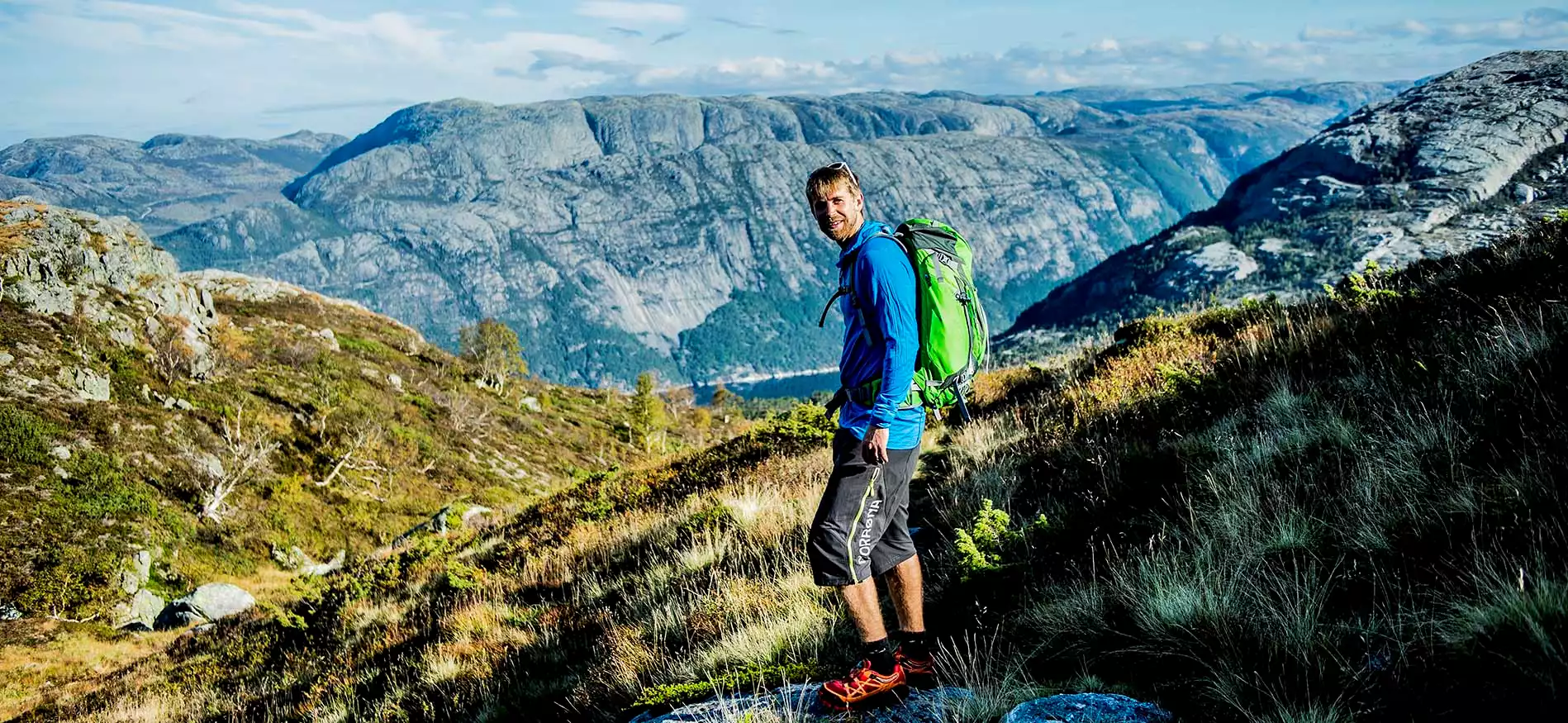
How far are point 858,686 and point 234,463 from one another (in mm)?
33753

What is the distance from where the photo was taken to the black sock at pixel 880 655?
3.82 metres

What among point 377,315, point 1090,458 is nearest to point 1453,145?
point 377,315

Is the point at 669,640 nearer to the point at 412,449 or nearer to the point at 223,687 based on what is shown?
the point at 223,687

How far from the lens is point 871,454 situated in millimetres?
3838

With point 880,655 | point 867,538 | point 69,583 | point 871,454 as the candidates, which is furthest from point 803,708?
point 69,583

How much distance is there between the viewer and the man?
3795 millimetres

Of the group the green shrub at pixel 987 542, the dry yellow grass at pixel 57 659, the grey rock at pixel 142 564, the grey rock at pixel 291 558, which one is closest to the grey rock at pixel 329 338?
the grey rock at pixel 291 558

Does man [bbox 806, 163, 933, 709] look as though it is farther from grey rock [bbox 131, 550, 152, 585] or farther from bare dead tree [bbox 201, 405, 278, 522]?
bare dead tree [bbox 201, 405, 278, 522]

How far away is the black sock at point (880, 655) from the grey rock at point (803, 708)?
133 mm

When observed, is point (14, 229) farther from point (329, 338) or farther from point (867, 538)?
point (867, 538)

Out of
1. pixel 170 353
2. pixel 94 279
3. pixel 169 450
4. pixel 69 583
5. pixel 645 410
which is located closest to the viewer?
pixel 69 583

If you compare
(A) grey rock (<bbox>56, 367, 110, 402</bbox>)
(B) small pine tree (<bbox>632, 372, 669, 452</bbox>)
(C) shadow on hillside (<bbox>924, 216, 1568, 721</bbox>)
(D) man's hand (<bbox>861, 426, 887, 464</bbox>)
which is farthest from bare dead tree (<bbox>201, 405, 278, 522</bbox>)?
(D) man's hand (<bbox>861, 426, 887, 464</bbox>)

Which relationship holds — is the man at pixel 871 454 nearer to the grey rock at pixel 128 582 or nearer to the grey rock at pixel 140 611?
the grey rock at pixel 140 611

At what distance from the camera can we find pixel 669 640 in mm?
5559
